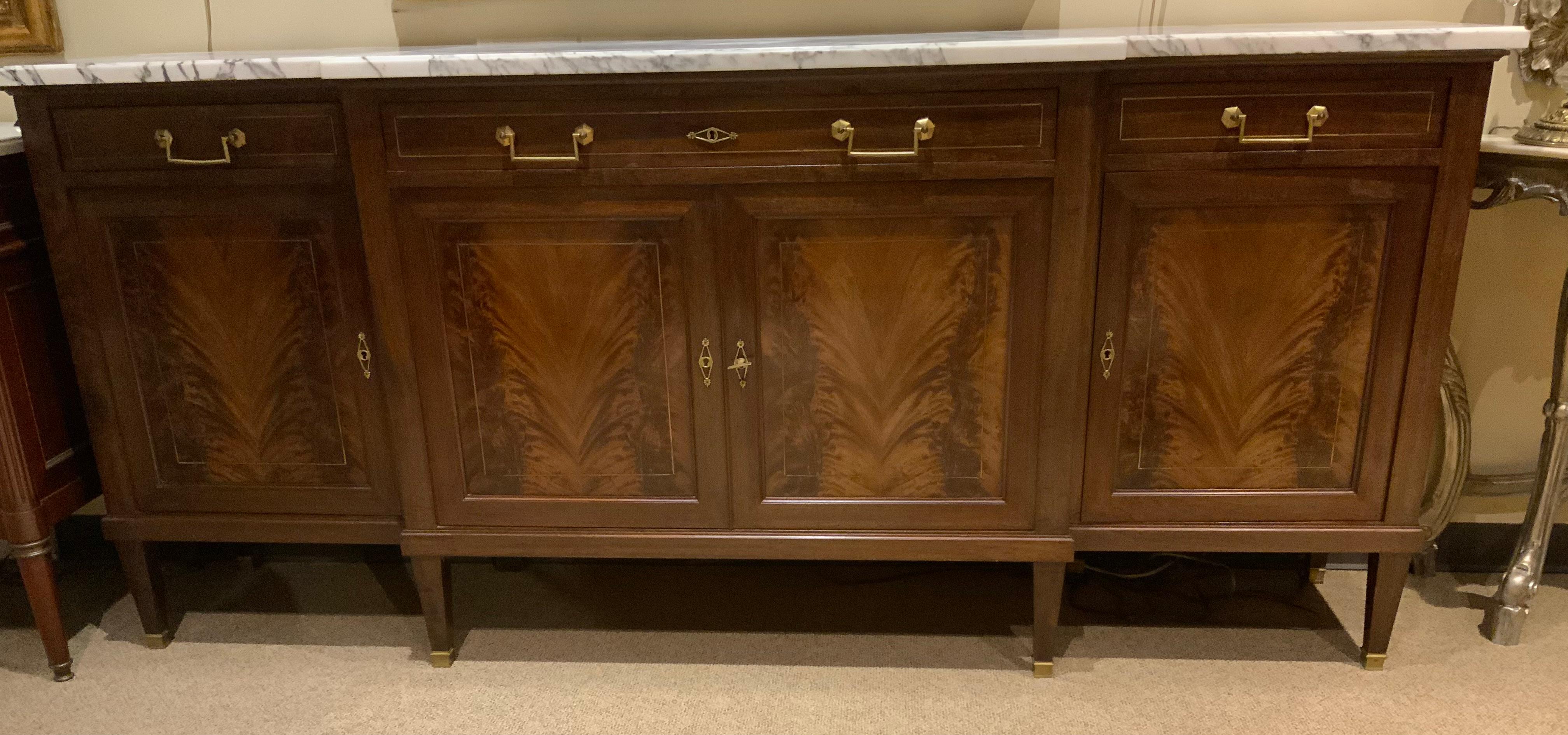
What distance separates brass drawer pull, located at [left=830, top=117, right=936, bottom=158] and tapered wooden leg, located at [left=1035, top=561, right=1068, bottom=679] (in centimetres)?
66

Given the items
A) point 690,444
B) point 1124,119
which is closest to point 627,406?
point 690,444

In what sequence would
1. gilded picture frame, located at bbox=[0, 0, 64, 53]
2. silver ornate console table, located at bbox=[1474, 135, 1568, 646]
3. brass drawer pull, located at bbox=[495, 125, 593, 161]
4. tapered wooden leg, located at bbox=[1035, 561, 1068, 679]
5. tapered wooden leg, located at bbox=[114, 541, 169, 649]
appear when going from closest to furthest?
brass drawer pull, located at bbox=[495, 125, 593, 161]
silver ornate console table, located at bbox=[1474, 135, 1568, 646]
tapered wooden leg, located at bbox=[1035, 561, 1068, 679]
tapered wooden leg, located at bbox=[114, 541, 169, 649]
gilded picture frame, located at bbox=[0, 0, 64, 53]

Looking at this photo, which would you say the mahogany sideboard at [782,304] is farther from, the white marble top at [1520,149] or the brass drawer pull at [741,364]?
the white marble top at [1520,149]

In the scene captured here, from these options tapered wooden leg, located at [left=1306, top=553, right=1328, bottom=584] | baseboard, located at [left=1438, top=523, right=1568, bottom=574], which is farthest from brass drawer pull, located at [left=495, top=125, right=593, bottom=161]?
baseboard, located at [left=1438, top=523, right=1568, bottom=574]

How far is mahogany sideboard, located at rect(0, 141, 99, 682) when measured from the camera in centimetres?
161

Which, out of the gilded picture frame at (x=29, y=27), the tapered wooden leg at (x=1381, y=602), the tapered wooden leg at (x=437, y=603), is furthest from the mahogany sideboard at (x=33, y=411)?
the tapered wooden leg at (x=1381, y=602)

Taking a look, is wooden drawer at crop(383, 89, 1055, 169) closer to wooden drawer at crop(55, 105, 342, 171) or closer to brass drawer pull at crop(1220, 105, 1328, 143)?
wooden drawer at crop(55, 105, 342, 171)

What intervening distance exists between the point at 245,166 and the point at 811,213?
808 millimetres

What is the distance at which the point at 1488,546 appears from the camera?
1.98 m

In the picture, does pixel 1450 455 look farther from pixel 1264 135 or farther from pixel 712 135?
pixel 712 135

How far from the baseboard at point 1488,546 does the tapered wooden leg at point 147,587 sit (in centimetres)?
227

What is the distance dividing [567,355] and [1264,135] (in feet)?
3.29

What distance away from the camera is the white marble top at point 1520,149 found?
149 cm

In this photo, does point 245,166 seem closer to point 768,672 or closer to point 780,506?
point 780,506
